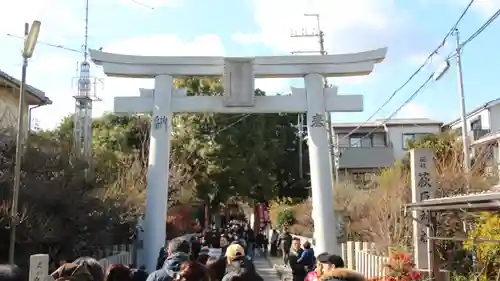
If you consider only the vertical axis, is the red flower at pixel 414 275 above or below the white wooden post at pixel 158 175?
below

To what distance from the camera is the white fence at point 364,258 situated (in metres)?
13.6

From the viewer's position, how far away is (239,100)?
1738cm

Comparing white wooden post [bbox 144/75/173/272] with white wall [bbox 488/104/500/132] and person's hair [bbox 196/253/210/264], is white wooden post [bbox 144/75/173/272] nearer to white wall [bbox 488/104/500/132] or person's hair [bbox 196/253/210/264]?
person's hair [bbox 196/253/210/264]

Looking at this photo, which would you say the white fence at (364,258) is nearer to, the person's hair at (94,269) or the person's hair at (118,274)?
the person's hair at (118,274)

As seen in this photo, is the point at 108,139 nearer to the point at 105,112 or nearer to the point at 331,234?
the point at 105,112

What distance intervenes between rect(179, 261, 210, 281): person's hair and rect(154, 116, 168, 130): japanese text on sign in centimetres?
1238

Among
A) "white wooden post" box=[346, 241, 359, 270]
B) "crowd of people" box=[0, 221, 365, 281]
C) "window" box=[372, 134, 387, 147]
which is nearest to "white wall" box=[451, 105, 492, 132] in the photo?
"window" box=[372, 134, 387, 147]

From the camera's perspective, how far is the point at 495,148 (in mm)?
30625

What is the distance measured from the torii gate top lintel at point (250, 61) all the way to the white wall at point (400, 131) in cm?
2618

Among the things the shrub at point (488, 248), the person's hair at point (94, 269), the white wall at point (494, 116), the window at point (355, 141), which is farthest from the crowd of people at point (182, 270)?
the window at point (355, 141)

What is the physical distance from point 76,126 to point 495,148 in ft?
69.5

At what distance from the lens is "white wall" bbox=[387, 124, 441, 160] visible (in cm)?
4256

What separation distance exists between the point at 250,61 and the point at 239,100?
3.84 feet

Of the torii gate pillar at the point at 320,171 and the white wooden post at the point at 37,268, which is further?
the torii gate pillar at the point at 320,171
